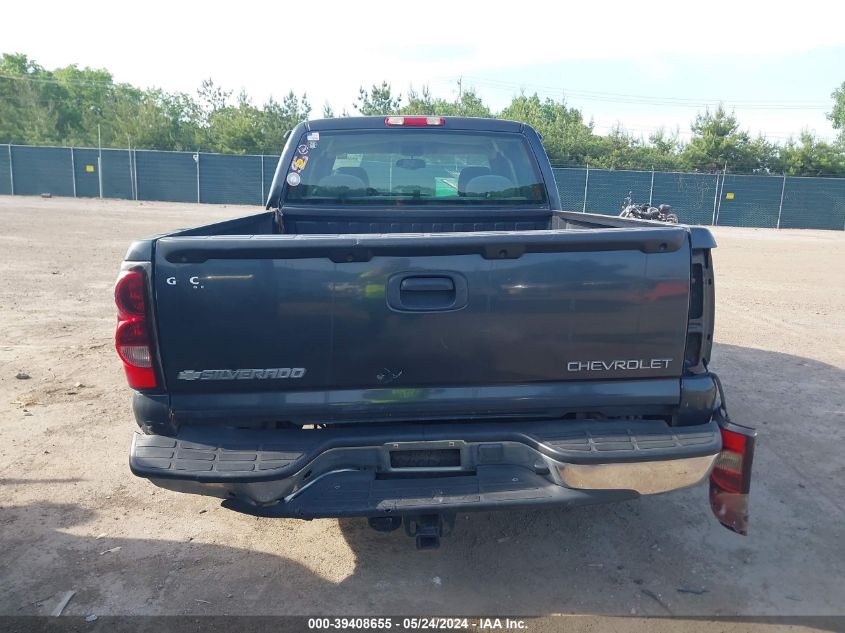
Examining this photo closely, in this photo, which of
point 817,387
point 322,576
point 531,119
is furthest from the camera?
point 531,119

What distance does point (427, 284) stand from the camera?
2.64 m

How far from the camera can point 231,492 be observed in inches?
103

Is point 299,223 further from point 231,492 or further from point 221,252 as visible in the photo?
point 231,492

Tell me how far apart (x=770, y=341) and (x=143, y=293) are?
716 cm

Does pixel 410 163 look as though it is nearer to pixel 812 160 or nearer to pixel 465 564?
pixel 465 564

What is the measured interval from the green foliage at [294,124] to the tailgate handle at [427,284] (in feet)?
120

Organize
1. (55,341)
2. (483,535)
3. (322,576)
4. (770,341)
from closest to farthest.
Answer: (322,576), (483,535), (55,341), (770,341)

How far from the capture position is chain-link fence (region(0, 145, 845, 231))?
100ft

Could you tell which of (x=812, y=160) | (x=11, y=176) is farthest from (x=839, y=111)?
(x=11, y=176)

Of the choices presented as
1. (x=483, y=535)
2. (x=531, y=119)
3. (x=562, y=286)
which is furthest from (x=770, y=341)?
(x=531, y=119)

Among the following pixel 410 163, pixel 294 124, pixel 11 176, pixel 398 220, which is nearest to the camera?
pixel 398 220

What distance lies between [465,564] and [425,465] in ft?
2.64

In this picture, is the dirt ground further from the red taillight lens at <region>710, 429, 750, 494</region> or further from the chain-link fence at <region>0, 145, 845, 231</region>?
the chain-link fence at <region>0, 145, 845, 231</region>

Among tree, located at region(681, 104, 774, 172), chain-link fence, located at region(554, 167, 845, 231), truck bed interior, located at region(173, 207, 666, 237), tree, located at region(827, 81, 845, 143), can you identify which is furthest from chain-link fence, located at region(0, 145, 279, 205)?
tree, located at region(827, 81, 845, 143)
